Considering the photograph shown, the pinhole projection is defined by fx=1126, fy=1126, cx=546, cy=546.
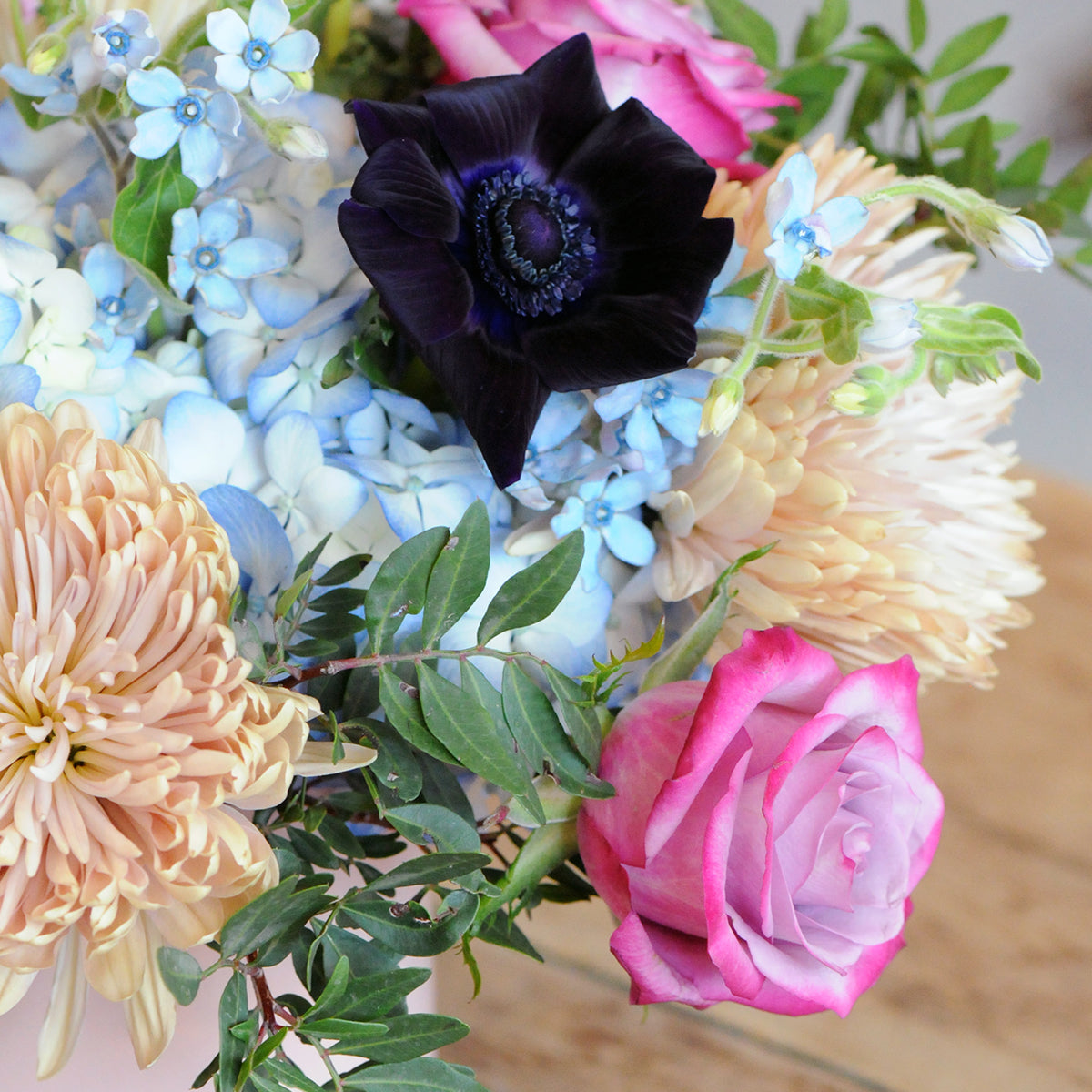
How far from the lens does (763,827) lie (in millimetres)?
283

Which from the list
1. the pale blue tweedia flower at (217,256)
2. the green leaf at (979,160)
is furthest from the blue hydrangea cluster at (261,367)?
the green leaf at (979,160)

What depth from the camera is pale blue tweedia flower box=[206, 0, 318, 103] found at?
0.29m

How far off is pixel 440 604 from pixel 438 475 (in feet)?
0.17

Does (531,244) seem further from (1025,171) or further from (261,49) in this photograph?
(1025,171)

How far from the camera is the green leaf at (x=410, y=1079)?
11.2 inches

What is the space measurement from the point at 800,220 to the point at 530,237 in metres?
0.08

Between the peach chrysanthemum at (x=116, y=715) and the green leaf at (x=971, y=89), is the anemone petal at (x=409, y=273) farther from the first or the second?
the green leaf at (x=971, y=89)

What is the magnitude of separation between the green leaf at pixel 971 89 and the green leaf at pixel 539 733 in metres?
0.35

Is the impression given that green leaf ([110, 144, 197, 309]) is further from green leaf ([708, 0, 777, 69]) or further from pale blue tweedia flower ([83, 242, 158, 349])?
green leaf ([708, 0, 777, 69])

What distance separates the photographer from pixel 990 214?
11.9 inches

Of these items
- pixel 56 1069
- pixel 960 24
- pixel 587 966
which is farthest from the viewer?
pixel 960 24

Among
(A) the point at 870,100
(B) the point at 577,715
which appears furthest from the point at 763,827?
(A) the point at 870,100

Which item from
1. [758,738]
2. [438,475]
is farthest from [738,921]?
[438,475]

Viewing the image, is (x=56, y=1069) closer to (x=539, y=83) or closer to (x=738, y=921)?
(x=738, y=921)
